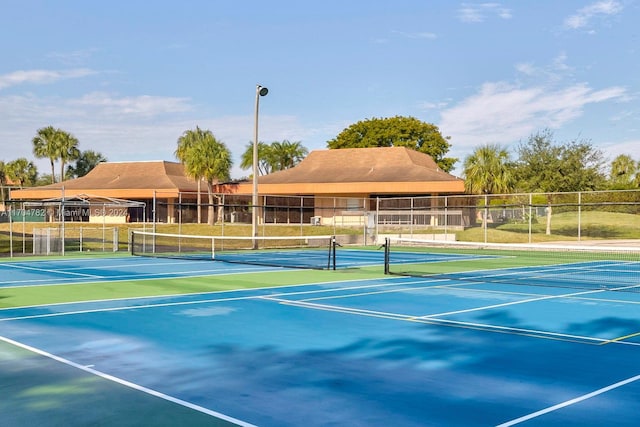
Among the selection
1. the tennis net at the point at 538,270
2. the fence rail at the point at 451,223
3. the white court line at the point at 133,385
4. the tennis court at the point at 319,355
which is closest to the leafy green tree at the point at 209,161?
the fence rail at the point at 451,223

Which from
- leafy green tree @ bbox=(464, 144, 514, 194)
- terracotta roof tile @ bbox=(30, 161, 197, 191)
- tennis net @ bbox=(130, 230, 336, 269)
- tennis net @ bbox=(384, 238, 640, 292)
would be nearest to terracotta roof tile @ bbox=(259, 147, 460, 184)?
leafy green tree @ bbox=(464, 144, 514, 194)

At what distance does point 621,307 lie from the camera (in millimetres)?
13219

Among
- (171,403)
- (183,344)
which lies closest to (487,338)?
(183,344)

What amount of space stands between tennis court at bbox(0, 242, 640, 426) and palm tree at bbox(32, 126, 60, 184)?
7006cm

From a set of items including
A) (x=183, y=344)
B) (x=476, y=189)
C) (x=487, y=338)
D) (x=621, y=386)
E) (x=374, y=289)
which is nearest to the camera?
(x=621, y=386)

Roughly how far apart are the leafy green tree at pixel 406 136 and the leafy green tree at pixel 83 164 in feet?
124

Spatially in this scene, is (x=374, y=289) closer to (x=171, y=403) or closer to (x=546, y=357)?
(x=546, y=357)

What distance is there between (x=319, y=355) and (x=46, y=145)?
80.4 m

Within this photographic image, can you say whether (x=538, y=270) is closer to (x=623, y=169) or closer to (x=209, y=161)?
(x=209, y=161)

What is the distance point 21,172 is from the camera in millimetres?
90812

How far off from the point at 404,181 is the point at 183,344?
44.9 metres

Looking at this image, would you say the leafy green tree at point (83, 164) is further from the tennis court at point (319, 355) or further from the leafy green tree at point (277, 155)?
the tennis court at point (319, 355)

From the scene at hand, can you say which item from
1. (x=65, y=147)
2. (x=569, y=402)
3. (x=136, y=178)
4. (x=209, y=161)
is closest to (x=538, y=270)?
(x=569, y=402)

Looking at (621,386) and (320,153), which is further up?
(320,153)
